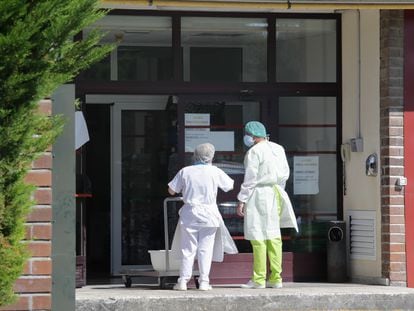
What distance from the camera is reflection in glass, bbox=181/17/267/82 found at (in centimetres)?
955

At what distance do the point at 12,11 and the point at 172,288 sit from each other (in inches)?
226

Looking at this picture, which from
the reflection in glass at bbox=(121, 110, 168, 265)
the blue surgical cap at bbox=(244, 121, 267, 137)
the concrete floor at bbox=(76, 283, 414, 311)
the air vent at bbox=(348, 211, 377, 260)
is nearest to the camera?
the concrete floor at bbox=(76, 283, 414, 311)

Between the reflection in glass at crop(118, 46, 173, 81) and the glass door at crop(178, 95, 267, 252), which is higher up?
the reflection in glass at crop(118, 46, 173, 81)

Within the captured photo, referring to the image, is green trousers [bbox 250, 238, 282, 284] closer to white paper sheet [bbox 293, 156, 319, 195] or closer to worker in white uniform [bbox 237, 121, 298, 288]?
worker in white uniform [bbox 237, 121, 298, 288]

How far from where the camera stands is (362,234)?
359 inches

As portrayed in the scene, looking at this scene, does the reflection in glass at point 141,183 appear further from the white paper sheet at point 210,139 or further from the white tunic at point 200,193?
the white tunic at point 200,193

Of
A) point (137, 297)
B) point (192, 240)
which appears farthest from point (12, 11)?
point (192, 240)

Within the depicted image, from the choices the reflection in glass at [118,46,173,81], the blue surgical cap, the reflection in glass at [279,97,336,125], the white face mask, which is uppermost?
the reflection in glass at [118,46,173,81]

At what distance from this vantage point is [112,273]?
10.7 metres

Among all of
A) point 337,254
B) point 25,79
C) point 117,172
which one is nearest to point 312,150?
point 337,254

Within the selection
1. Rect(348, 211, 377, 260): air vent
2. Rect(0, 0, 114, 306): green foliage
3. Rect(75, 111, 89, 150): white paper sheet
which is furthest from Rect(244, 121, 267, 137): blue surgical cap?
Rect(0, 0, 114, 306): green foliage

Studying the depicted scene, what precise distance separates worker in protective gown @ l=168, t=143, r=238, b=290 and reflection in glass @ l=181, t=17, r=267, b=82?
4.67ft

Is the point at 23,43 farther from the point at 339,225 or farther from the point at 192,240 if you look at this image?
the point at 339,225

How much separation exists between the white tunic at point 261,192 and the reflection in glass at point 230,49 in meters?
1.26
